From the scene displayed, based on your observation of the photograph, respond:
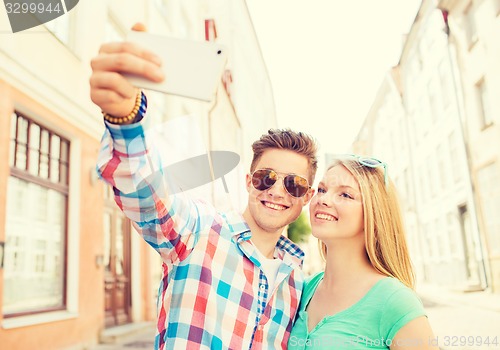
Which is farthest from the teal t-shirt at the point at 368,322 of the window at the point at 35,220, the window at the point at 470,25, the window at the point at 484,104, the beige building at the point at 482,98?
the window at the point at 470,25

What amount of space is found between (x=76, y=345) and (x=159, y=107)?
5622 mm

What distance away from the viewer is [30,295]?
507 centimetres

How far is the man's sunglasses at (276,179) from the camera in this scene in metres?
1.84

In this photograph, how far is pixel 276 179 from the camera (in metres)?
1.84

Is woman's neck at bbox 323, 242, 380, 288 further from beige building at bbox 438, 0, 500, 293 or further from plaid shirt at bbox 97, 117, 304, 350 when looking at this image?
beige building at bbox 438, 0, 500, 293

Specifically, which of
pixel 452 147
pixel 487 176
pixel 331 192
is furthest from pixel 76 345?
pixel 452 147

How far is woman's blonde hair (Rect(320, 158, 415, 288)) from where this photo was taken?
1829mm

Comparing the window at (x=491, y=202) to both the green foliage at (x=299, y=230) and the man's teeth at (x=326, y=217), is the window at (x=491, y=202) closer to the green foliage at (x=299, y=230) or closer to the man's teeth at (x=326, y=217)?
the man's teeth at (x=326, y=217)

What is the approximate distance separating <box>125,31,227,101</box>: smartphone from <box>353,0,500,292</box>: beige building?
203 inches

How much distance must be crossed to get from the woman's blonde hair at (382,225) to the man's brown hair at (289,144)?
0.55 feet

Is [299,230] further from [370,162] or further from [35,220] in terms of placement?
[370,162]

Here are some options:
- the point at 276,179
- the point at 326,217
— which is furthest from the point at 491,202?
the point at 276,179

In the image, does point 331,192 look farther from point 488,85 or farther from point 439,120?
point 439,120

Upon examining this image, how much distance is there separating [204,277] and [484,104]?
37.5 ft
